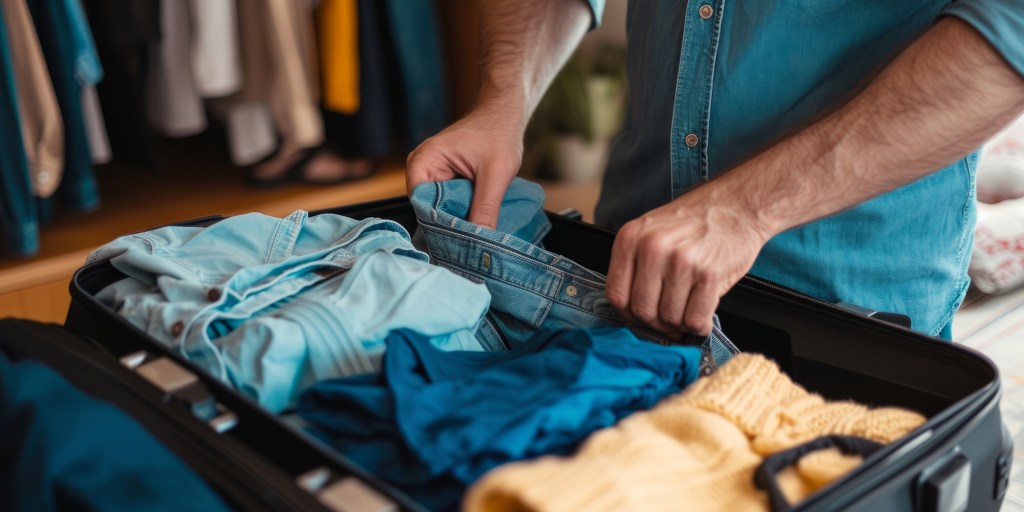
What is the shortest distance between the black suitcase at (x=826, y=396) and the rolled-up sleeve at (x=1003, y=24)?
0.66ft

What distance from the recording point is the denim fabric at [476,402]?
43cm

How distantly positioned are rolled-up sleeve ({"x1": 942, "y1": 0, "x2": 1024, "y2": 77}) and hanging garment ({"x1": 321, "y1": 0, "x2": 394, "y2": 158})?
1.35 metres

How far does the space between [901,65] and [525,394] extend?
0.39 m

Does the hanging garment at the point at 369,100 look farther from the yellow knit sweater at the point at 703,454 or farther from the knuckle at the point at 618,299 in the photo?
the yellow knit sweater at the point at 703,454

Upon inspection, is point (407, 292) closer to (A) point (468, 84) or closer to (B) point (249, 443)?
(B) point (249, 443)

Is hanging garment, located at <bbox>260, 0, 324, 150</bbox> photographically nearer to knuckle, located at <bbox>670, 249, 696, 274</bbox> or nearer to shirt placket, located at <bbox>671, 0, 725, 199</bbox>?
shirt placket, located at <bbox>671, 0, 725, 199</bbox>

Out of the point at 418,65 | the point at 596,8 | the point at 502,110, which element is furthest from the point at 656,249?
the point at 418,65

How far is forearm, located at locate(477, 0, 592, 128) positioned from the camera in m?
0.94

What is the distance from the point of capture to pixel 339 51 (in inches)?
68.7

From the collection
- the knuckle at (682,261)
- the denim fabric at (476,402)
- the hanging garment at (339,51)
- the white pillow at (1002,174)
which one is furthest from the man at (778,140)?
the white pillow at (1002,174)

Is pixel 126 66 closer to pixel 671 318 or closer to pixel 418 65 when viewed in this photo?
pixel 418 65

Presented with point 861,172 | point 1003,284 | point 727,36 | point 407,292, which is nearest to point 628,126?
point 727,36

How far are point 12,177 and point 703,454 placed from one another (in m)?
1.41

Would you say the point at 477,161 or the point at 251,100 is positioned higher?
the point at 477,161
